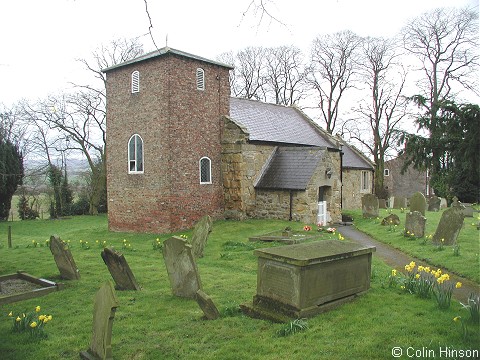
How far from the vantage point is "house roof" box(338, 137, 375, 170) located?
3214 centimetres

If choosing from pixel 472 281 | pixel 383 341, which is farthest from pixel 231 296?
pixel 472 281

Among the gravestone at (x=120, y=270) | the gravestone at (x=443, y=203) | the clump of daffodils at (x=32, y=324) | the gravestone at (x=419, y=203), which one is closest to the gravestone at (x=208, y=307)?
the clump of daffodils at (x=32, y=324)

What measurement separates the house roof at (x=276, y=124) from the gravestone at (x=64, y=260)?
11.8 metres

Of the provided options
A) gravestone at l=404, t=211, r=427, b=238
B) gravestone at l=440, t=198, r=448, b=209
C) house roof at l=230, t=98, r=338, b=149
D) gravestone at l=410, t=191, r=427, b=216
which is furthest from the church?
gravestone at l=440, t=198, r=448, b=209

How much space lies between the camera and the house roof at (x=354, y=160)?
105 feet

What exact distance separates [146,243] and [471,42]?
2927 cm

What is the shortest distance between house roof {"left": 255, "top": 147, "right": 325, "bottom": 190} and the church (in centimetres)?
5

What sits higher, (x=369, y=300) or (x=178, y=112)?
(x=178, y=112)

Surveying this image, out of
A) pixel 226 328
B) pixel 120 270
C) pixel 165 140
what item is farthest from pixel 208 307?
pixel 165 140

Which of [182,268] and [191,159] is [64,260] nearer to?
[182,268]

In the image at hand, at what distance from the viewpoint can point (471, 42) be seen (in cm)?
3036

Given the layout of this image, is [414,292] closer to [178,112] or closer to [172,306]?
[172,306]

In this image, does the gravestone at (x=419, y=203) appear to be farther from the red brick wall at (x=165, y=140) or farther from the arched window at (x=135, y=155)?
the arched window at (x=135, y=155)

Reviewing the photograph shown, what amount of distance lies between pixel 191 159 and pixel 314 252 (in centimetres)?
1272
